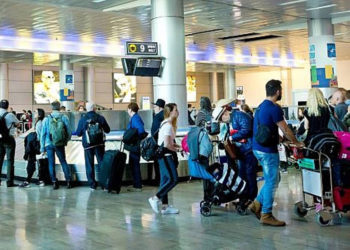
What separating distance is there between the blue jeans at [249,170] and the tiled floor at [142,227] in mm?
359

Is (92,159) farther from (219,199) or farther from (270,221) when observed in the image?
(270,221)

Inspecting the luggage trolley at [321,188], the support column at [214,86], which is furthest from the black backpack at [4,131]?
the support column at [214,86]

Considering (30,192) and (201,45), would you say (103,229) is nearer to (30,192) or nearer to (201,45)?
(30,192)

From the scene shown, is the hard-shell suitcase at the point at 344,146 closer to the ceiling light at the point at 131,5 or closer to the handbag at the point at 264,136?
the handbag at the point at 264,136

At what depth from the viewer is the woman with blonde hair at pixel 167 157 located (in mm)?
6512

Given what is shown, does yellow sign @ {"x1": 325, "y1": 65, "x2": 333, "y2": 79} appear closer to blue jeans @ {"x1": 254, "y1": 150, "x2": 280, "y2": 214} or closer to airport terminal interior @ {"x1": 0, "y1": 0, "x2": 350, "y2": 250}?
airport terminal interior @ {"x1": 0, "y1": 0, "x2": 350, "y2": 250}

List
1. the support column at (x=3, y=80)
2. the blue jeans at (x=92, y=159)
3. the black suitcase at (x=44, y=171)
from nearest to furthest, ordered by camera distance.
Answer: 1. the blue jeans at (x=92, y=159)
2. the black suitcase at (x=44, y=171)
3. the support column at (x=3, y=80)

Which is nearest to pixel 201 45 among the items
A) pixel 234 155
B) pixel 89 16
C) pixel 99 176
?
pixel 89 16

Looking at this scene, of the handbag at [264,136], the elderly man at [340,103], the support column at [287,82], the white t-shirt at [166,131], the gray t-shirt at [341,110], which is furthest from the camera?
the support column at [287,82]

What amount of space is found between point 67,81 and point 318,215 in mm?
22002

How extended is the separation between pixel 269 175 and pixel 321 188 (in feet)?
2.05

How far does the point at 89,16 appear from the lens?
51.1ft

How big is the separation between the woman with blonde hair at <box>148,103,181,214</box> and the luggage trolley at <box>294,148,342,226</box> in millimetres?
1672

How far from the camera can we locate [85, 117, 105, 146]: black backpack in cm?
887
